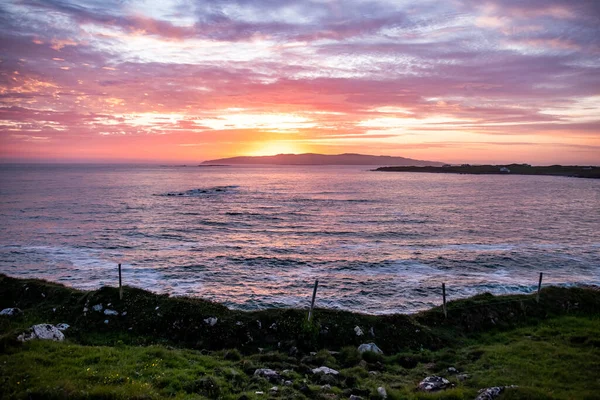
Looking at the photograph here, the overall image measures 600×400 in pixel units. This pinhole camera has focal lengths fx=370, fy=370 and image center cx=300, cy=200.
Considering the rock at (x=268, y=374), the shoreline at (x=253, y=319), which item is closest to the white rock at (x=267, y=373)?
the rock at (x=268, y=374)

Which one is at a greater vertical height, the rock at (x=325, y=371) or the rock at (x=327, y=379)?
the rock at (x=327, y=379)

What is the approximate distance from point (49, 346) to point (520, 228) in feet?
189

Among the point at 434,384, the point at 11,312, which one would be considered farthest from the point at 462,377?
the point at 11,312

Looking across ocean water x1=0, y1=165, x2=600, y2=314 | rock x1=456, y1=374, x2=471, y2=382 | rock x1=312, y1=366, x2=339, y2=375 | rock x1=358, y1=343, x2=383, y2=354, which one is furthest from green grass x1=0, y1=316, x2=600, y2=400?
ocean water x1=0, y1=165, x2=600, y2=314

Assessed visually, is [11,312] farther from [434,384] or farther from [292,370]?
[434,384]

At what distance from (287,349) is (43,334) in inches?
416

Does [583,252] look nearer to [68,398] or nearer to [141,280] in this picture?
[141,280]

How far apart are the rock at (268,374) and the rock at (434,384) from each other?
522 centimetres

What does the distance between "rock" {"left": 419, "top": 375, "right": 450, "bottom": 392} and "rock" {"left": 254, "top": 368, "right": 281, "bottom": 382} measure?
5.22m

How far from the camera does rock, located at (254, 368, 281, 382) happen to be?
13.7 meters

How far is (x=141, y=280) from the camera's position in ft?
97.5

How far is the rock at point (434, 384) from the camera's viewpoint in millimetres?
13133

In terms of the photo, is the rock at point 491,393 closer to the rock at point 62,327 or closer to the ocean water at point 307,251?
the ocean water at point 307,251

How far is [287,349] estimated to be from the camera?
17.3 meters
